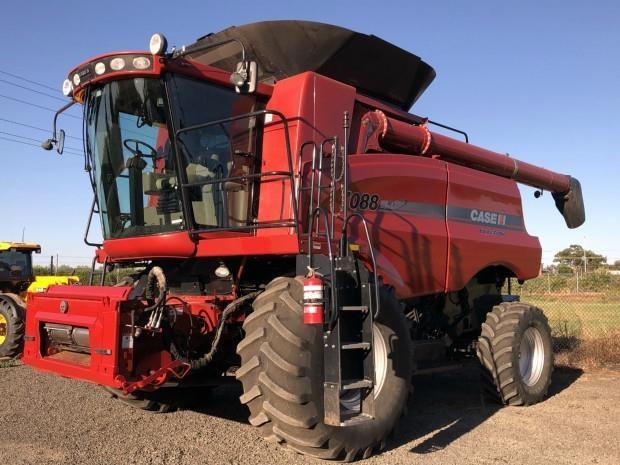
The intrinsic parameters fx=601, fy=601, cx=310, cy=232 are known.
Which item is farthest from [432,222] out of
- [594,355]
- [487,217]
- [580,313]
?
[580,313]

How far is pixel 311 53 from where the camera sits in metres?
5.73

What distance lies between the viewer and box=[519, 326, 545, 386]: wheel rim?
7.18m

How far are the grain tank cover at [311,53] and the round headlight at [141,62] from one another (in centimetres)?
109

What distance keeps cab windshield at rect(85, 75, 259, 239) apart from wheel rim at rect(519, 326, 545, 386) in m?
3.93

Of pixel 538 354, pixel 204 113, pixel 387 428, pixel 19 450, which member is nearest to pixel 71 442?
pixel 19 450

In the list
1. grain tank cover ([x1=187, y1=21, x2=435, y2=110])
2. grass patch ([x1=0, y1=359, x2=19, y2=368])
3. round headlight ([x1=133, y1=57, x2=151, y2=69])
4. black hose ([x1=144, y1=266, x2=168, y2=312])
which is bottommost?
grass patch ([x1=0, y1=359, x2=19, y2=368])

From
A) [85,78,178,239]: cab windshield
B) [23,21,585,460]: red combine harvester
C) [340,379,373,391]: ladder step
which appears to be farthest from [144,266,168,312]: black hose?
[340,379,373,391]: ladder step

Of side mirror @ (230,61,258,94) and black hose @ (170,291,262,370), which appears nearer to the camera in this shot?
side mirror @ (230,61,258,94)

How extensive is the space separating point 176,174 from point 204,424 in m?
2.36

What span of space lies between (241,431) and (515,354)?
10.5ft

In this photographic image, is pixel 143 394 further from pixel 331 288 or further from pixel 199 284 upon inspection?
pixel 331 288

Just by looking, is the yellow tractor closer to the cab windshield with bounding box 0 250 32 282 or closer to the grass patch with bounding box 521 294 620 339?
the cab windshield with bounding box 0 250 32 282

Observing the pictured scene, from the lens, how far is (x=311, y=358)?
4207mm

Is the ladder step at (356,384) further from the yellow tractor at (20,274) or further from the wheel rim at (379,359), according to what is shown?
the yellow tractor at (20,274)
